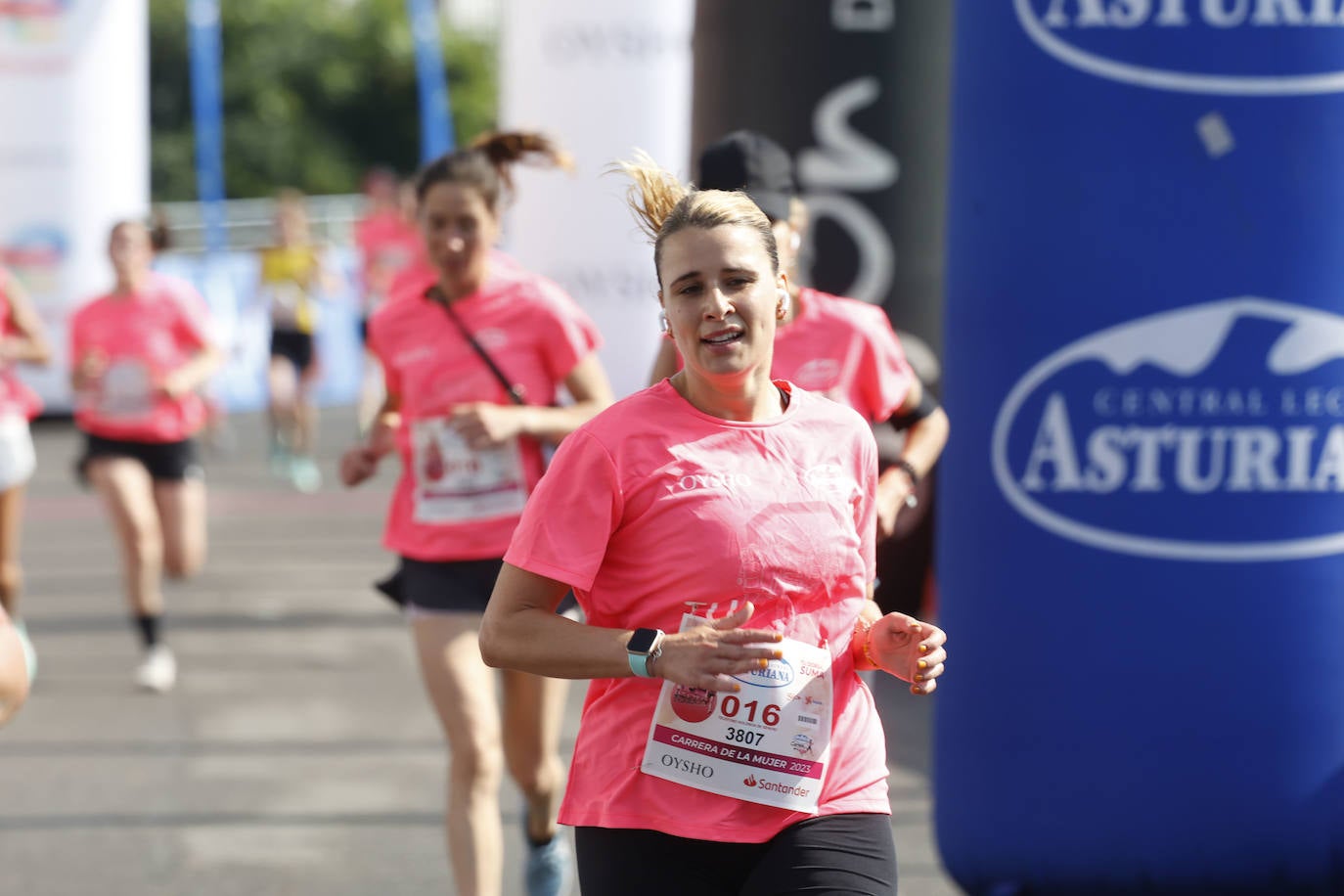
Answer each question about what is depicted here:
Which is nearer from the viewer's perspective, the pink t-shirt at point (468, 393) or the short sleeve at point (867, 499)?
the short sleeve at point (867, 499)

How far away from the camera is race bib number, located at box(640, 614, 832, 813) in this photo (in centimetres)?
296

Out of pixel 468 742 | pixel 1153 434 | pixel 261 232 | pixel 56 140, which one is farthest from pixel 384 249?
pixel 261 232

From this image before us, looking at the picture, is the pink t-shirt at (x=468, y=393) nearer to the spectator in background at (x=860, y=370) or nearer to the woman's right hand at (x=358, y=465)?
the woman's right hand at (x=358, y=465)

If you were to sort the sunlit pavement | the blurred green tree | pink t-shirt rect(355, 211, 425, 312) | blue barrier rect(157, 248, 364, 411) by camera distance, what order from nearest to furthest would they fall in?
the sunlit pavement
pink t-shirt rect(355, 211, 425, 312)
blue barrier rect(157, 248, 364, 411)
the blurred green tree

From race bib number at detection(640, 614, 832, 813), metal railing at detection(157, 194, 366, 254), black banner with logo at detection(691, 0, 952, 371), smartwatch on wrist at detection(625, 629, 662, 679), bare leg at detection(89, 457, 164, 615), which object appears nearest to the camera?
smartwatch on wrist at detection(625, 629, 662, 679)

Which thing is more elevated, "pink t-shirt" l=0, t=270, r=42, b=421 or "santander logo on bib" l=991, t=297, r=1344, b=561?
"santander logo on bib" l=991, t=297, r=1344, b=561

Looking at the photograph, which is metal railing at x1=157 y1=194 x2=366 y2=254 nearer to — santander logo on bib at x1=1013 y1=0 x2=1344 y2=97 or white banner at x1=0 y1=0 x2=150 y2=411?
white banner at x1=0 y1=0 x2=150 y2=411

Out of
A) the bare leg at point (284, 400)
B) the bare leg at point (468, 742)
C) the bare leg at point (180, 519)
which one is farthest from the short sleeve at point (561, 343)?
the bare leg at point (284, 400)

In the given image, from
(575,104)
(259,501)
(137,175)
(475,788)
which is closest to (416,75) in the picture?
(137,175)

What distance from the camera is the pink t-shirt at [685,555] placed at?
294 cm

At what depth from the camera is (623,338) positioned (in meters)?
9.12

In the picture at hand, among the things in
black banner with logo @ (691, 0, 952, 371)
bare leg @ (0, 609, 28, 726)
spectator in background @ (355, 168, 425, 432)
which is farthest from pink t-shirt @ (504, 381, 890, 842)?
spectator in background @ (355, 168, 425, 432)

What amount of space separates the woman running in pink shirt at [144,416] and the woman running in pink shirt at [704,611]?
5558 mm

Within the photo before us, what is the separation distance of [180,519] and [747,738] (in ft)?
19.5
